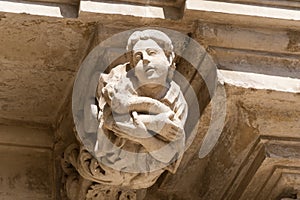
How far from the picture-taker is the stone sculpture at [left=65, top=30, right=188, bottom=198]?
237 centimetres

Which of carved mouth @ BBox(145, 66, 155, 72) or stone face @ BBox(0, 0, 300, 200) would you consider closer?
carved mouth @ BBox(145, 66, 155, 72)

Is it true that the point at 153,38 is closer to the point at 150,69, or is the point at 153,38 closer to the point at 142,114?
the point at 150,69

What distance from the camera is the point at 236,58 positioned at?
261 centimetres

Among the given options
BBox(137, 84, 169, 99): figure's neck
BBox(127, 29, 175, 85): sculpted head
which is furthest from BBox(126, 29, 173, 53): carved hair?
BBox(137, 84, 169, 99): figure's neck

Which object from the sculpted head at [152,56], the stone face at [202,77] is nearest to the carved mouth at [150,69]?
the sculpted head at [152,56]

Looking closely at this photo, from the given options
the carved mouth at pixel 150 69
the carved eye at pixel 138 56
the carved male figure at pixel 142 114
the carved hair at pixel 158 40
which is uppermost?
the carved hair at pixel 158 40

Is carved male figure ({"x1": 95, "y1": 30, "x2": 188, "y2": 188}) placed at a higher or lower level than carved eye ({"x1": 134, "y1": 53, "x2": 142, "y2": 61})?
lower

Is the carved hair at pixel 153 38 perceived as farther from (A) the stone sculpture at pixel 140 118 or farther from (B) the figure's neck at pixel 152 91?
(B) the figure's neck at pixel 152 91

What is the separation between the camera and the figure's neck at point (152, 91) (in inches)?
95.7

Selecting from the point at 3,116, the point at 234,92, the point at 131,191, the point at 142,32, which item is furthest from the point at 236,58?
the point at 3,116

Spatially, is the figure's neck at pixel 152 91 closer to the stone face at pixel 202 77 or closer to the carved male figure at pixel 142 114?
the carved male figure at pixel 142 114

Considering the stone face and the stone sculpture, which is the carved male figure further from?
the stone face

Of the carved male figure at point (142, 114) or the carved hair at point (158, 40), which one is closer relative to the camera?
the carved male figure at point (142, 114)

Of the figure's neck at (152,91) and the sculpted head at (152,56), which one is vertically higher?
the sculpted head at (152,56)
